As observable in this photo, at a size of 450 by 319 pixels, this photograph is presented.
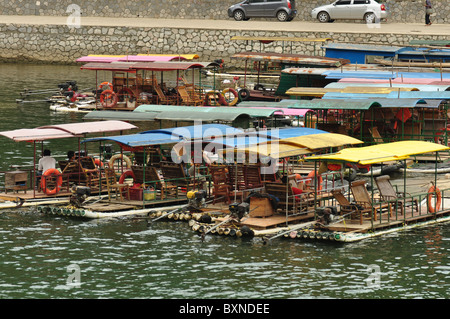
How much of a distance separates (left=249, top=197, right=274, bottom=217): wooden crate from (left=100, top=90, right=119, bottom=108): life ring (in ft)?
65.7

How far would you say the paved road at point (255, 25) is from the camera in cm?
5997

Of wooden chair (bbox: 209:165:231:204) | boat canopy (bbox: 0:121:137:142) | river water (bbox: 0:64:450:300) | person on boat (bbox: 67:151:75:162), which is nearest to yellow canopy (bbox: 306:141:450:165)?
river water (bbox: 0:64:450:300)

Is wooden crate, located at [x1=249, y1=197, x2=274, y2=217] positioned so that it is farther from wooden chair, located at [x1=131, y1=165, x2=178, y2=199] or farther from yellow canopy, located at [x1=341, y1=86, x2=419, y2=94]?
yellow canopy, located at [x1=341, y1=86, x2=419, y2=94]

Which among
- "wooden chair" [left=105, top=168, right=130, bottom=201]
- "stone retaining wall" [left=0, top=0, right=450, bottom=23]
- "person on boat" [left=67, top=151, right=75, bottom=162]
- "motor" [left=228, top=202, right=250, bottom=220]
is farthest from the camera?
"stone retaining wall" [left=0, top=0, right=450, bottom=23]

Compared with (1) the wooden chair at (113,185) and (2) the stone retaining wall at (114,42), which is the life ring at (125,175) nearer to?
(1) the wooden chair at (113,185)

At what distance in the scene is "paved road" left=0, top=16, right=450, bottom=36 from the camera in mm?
59969

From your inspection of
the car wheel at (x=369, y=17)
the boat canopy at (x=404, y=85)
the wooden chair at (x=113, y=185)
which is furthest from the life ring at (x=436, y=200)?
the car wheel at (x=369, y=17)

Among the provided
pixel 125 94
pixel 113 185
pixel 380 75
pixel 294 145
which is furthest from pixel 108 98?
pixel 294 145

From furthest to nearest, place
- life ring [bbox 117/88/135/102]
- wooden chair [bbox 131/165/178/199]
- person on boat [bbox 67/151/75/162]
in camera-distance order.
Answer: life ring [bbox 117/88/135/102], person on boat [bbox 67/151/75/162], wooden chair [bbox 131/165/178/199]

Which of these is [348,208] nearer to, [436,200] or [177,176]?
Result: [436,200]

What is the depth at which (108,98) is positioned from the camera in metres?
44.4

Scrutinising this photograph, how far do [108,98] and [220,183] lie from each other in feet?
63.4

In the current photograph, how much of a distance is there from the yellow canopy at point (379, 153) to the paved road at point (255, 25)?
34.1 m

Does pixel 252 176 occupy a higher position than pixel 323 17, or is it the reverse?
pixel 323 17
